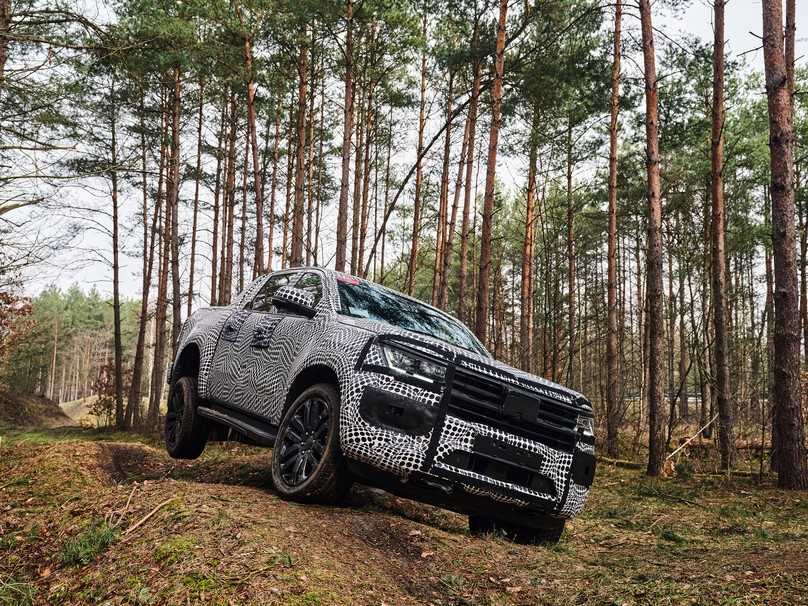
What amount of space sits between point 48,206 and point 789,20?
55.2 feet

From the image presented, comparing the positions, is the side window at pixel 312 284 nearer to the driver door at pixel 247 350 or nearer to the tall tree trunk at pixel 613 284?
the driver door at pixel 247 350

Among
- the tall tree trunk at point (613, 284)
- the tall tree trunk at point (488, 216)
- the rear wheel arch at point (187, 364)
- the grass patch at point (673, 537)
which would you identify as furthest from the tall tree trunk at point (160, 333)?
the grass patch at point (673, 537)

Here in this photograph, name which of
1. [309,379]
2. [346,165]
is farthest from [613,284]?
[309,379]

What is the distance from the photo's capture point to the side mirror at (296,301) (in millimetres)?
5191

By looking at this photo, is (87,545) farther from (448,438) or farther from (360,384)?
(448,438)

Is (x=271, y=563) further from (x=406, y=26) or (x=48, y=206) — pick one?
(x=406, y=26)

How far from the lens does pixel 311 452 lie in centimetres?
462

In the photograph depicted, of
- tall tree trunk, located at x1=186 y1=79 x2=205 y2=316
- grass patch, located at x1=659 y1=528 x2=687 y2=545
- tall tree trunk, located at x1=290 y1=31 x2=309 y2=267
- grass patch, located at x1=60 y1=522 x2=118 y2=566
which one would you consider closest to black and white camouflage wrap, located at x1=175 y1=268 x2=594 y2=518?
grass patch, located at x1=60 y1=522 x2=118 y2=566

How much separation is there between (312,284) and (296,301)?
0.60 meters

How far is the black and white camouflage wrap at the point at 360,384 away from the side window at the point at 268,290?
170 millimetres

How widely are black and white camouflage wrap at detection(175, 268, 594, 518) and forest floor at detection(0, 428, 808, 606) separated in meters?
0.55

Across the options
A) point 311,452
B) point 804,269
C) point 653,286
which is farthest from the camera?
point 804,269

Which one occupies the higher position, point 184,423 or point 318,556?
point 184,423

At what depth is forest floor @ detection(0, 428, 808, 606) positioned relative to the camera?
3377 mm
